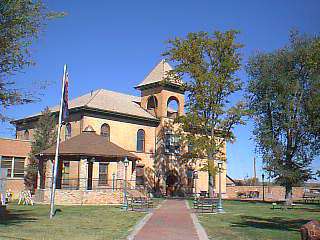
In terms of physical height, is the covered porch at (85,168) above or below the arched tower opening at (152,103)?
below

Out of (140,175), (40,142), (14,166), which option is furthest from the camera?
(140,175)

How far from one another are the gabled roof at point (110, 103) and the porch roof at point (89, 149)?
6.65 m

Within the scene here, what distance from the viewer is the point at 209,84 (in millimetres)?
38656

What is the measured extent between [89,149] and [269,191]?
3356 centimetres

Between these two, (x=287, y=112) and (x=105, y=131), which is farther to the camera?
(x=105, y=131)

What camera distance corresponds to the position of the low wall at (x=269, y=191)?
58688 millimetres

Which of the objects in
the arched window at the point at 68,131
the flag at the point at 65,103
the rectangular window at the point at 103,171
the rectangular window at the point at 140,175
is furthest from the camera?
the rectangular window at the point at 140,175

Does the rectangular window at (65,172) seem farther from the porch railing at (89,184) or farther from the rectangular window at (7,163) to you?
the rectangular window at (7,163)

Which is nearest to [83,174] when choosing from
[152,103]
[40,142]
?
[40,142]

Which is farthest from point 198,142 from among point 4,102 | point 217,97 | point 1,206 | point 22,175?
point 4,102

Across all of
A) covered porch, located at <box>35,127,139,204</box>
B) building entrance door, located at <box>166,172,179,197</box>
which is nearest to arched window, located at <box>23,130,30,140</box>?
covered porch, located at <box>35,127,139,204</box>

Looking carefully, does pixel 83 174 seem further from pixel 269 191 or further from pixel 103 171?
pixel 269 191

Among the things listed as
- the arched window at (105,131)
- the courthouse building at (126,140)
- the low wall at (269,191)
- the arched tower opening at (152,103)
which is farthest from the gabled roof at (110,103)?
the low wall at (269,191)

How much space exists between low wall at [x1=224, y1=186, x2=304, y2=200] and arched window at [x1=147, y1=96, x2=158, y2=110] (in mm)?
17554
